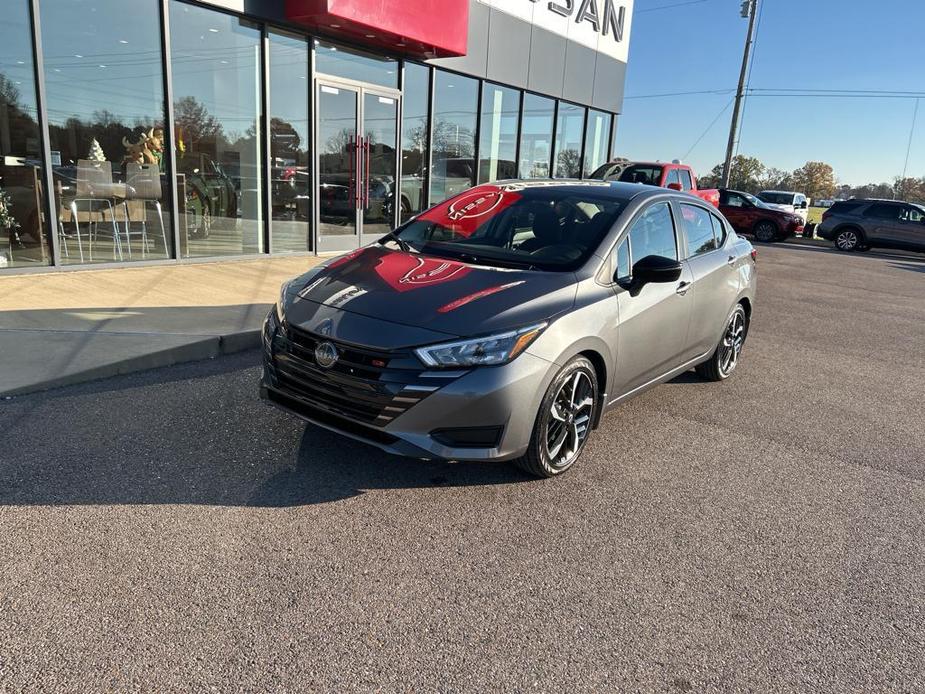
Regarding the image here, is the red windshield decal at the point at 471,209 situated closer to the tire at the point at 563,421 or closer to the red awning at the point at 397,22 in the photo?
the tire at the point at 563,421

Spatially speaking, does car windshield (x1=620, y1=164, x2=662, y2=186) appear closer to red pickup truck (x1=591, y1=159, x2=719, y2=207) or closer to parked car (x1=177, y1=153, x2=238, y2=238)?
red pickup truck (x1=591, y1=159, x2=719, y2=207)

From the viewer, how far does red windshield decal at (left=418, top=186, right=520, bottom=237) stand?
189 inches

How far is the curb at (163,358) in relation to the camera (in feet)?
15.4

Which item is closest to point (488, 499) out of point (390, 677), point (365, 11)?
point (390, 677)

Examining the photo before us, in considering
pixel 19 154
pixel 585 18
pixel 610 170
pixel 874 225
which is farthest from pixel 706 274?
pixel 874 225

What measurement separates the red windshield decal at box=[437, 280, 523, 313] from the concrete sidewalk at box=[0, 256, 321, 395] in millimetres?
2961

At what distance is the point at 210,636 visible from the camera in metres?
2.42

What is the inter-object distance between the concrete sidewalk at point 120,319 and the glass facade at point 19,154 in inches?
18.2

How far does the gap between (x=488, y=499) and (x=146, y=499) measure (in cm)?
170

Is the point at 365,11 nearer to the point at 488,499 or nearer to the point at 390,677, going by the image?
the point at 488,499

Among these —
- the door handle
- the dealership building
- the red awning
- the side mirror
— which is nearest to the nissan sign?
the dealership building

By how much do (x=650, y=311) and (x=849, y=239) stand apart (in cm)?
2167

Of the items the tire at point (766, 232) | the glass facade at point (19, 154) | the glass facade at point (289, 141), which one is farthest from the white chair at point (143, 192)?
the tire at point (766, 232)

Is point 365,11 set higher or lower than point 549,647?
higher
